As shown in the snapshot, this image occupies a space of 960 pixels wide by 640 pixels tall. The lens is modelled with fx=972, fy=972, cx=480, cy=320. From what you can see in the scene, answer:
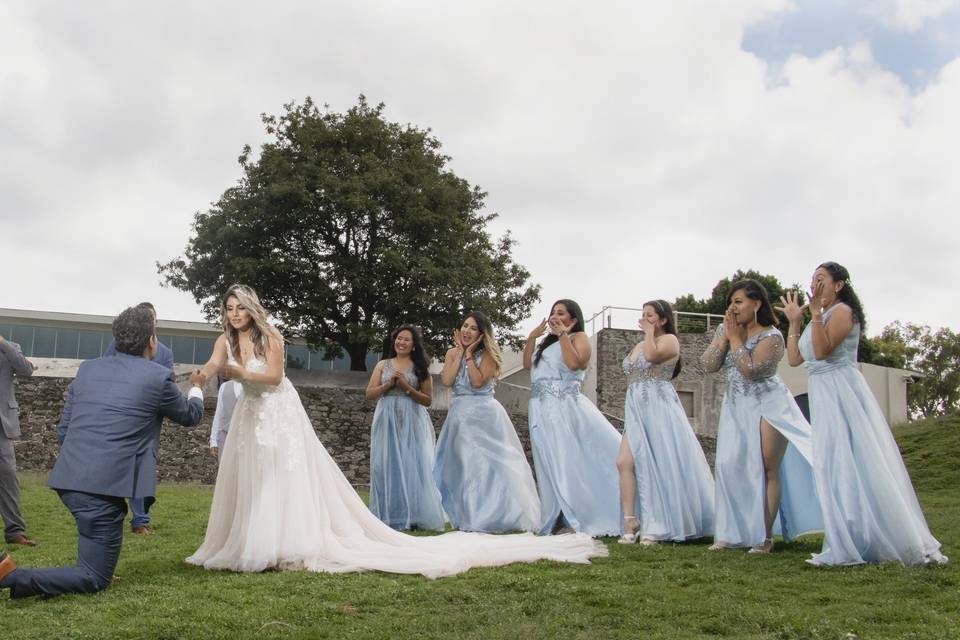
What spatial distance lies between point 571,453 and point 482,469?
1.13 meters

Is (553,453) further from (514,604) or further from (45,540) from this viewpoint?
(45,540)

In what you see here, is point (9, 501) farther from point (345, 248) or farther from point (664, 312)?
point (345, 248)

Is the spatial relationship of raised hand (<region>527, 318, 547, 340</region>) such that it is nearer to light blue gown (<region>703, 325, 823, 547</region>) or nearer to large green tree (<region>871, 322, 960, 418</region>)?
light blue gown (<region>703, 325, 823, 547</region>)

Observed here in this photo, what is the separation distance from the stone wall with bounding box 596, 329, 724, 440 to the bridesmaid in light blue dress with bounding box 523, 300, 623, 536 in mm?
30399

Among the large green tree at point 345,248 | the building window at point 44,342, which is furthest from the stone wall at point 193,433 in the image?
the building window at point 44,342

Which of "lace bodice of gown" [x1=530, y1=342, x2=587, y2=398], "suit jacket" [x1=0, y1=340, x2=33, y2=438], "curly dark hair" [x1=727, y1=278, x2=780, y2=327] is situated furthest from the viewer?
"lace bodice of gown" [x1=530, y1=342, x2=587, y2=398]

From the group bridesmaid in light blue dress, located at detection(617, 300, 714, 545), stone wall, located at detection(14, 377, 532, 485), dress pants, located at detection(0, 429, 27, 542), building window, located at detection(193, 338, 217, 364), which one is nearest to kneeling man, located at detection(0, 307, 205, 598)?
dress pants, located at detection(0, 429, 27, 542)

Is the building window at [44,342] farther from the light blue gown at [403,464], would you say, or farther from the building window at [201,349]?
the light blue gown at [403,464]

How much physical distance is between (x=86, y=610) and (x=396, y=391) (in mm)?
6386

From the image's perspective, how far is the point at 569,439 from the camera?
10.4 metres

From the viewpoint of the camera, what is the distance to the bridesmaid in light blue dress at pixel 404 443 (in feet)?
38.3

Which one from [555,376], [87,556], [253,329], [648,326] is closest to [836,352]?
[648,326]

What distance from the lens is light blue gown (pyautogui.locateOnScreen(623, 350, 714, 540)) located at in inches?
367

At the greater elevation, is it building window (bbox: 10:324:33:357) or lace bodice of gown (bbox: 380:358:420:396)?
building window (bbox: 10:324:33:357)
